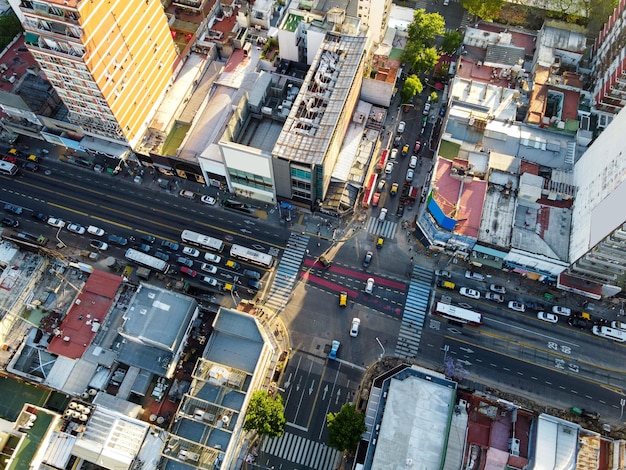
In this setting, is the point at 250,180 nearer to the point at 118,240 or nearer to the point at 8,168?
the point at 118,240

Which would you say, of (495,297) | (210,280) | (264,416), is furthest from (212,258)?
(495,297)

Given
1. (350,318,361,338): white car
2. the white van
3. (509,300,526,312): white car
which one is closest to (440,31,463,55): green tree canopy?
(509,300,526,312): white car

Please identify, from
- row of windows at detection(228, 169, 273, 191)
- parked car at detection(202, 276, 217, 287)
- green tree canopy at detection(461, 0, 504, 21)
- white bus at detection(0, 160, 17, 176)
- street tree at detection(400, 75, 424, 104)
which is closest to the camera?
parked car at detection(202, 276, 217, 287)

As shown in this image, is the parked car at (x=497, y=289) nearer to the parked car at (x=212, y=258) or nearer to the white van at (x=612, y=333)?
the white van at (x=612, y=333)

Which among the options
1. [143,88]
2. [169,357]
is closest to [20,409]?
[169,357]

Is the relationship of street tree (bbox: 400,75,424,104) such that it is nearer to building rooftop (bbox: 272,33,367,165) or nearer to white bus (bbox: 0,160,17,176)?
building rooftop (bbox: 272,33,367,165)

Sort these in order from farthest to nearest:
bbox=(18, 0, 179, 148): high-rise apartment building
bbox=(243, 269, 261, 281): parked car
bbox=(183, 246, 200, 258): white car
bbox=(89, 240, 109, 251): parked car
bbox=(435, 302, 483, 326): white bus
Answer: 1. bbox=(89, 240, 109, 251): parked car
2. bbox=(183, 246, 200, 258): white car
3. bbox=(243, 269, 261, 281): parked car
4. bbox=(435, 302, 483, 326): white bus
5. bbox=(18, 0, 179, 148): high-rise apartment building

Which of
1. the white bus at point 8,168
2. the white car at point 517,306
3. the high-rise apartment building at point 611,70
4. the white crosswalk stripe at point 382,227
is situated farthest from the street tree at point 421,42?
the white bus at point 8,168
